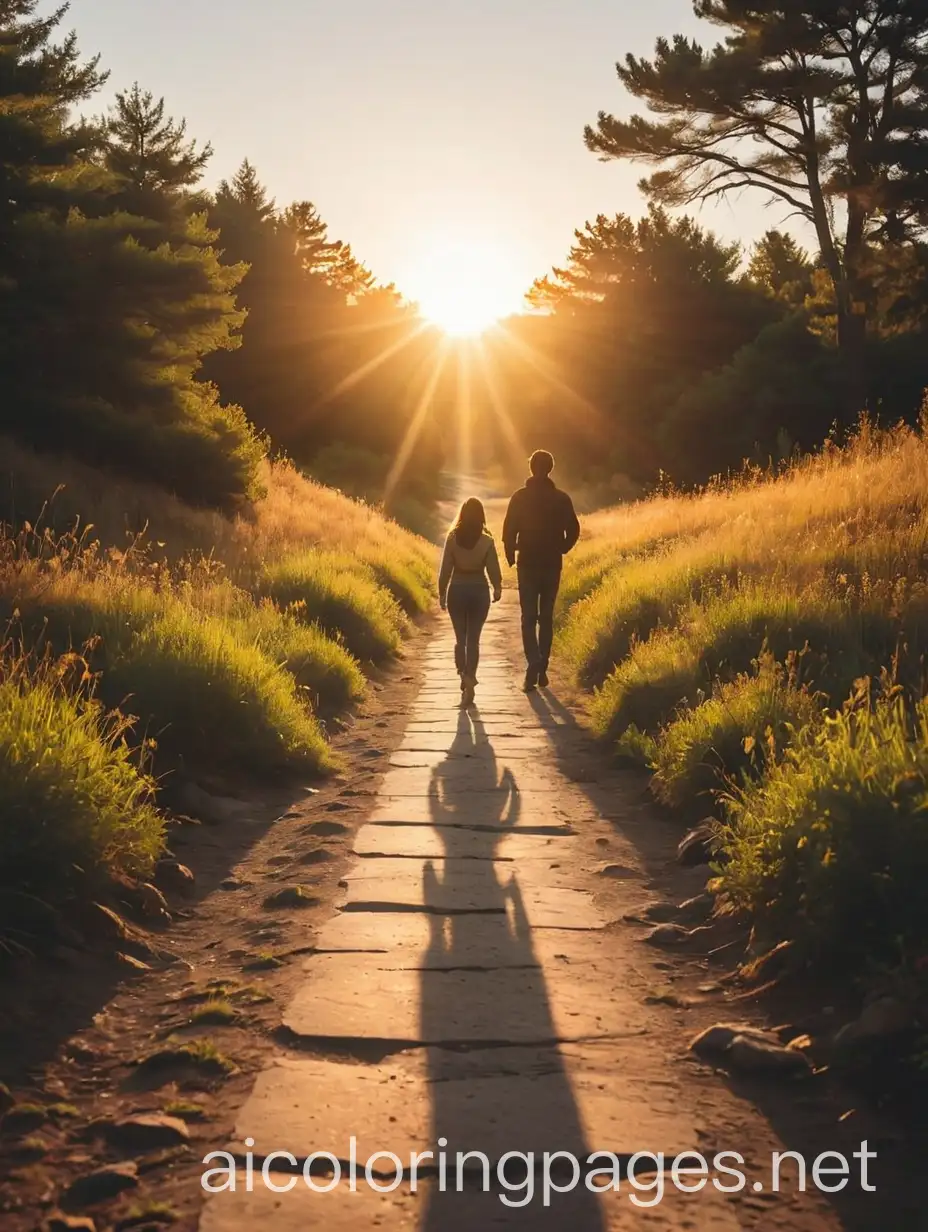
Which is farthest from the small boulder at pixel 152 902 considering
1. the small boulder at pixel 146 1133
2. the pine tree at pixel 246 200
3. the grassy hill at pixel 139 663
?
the pine tree at pixel 246 200

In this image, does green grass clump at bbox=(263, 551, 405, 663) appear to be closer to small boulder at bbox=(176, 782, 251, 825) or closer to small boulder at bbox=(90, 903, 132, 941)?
small boulder at bbox=(176, 782, 251, 825)

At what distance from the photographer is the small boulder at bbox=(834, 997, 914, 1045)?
139 inches

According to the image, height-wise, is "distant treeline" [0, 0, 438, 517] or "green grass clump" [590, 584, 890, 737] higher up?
"distant treeline" [0, 0, 438, 517]

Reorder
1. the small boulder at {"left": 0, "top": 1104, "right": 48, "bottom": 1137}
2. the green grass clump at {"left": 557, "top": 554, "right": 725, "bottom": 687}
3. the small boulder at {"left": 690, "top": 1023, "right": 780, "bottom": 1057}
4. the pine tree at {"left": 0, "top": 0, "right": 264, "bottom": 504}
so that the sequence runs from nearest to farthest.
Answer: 1. the small boulder at {"left": 0, "top": 1104, "right": 48, "bottom": 1137}
2. the small boulder at {"left": 690, "top": 1023, "right": 780, "bottom": 1057}
3. the green grass clump at {"left": 557, "top": 554, "right": 725, "bottom": 687}
4. the pine tree at {"left": 0, "top": 0, "right": 264, "bottom": 504}

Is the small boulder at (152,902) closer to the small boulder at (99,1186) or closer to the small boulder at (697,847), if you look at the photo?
the small boulder at (99,1186)

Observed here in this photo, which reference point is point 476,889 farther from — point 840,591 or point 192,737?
point 840,591

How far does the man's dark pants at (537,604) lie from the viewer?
1212 centimetres

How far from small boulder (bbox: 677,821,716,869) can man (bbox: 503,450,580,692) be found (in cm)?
606

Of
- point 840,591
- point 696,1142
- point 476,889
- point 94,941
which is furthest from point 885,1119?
point 840,591

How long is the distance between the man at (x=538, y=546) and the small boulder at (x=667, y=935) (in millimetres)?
7179

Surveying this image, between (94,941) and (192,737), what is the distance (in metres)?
2.93

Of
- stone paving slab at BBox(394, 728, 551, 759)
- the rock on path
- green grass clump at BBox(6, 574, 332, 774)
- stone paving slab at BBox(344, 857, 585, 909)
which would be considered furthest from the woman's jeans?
stone paving slab at BBox(344, 857, 585, 909)

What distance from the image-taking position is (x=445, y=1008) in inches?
161

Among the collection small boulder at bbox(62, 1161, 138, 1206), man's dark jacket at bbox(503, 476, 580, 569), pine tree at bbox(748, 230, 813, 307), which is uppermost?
pine tree at bbox(748, 230, 813, 307)
